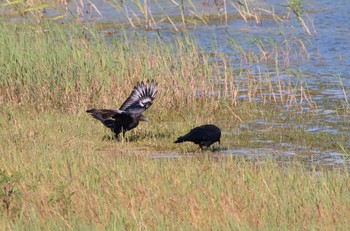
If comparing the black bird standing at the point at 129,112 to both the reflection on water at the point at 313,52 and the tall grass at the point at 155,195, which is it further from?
the tall grass at the point at 155,195

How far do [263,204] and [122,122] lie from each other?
430cm

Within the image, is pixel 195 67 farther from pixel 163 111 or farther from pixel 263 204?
pixel 263 204

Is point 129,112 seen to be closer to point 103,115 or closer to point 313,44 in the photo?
point 103,115

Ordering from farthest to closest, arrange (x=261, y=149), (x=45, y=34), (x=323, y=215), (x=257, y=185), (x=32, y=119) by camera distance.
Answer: (x=45, y=34) → (x=32, y=119) → (x=261, y=149) → (x=257, y=185) → (x=323, y=215)

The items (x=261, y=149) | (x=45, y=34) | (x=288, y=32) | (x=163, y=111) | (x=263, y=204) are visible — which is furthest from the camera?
(x=288, y=32)

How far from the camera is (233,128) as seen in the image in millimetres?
11820

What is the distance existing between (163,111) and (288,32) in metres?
9.49

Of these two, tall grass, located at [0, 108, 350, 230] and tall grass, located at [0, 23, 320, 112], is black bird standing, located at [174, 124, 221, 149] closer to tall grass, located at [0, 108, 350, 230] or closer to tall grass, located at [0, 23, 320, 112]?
tall grass, located at [0, 108, 350, 230]

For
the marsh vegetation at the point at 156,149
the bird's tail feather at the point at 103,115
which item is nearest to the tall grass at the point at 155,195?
the marsh vegetation at the point at 156,149

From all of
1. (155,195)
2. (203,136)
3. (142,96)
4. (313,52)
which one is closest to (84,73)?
(142,96)

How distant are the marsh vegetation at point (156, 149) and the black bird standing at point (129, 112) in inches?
8.3

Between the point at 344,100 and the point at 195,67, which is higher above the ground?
the point at 195,67

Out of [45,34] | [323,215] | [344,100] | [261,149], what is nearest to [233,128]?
[261,149]

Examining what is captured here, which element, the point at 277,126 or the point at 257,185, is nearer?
the point at 257,185
